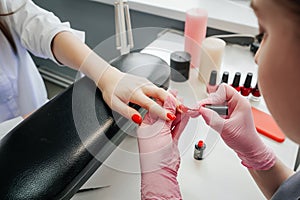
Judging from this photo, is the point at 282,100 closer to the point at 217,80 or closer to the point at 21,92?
the point at 217,80

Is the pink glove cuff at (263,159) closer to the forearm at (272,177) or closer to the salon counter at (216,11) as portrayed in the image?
the forearm at (272,177)

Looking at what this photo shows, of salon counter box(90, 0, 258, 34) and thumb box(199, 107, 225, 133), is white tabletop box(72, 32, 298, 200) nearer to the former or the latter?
thumb box(199, 107, 225, 133)

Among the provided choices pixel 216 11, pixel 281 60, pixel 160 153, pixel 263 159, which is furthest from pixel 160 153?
pixel 216 11

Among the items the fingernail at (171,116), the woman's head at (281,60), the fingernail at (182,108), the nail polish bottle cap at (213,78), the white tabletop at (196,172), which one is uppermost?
the woman's head at (281,60)

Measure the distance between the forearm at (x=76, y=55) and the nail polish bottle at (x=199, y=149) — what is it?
0.27 m

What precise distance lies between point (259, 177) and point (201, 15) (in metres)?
0.51

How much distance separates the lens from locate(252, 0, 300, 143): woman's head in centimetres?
29

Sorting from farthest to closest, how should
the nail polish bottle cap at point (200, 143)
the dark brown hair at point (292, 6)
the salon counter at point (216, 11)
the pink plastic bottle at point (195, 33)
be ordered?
1. the salon counter at point (216, 11)
2. the pink plastic bottle at point (195, 33)
3. the nail polish bottle cap at point (200, 143)
4. the dark brown hair at point (292, 6)

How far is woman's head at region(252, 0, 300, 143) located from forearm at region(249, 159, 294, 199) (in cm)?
29

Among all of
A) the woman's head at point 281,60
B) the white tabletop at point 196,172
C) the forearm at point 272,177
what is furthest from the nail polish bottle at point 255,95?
the woman's head at point 281,60

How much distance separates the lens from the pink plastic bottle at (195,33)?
0.91m

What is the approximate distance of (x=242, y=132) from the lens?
1.99ft

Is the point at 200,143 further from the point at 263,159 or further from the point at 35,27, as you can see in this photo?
the point at 35,27

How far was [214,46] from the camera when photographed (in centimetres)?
88
